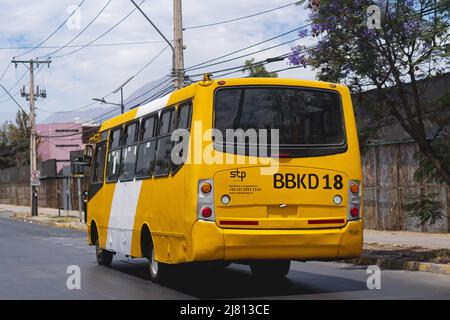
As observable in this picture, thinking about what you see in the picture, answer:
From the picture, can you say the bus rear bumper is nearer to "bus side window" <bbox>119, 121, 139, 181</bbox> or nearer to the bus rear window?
the bus rear window

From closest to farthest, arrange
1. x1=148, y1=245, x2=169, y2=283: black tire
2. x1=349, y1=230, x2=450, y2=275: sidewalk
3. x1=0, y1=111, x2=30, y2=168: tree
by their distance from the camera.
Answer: x1=148, y1=245, x2=169, y2=283: black tire < x1=349, y1=230, x2=450, y2=275: sidewalk < x1=0, y1=111, x2=30, y2=168: tree

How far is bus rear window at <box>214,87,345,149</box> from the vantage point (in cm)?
1027

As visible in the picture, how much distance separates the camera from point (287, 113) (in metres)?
10.5

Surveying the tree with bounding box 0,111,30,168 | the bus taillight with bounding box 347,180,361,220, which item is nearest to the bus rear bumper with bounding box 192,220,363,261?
the bus taillight with bounding box 347,180,361,220

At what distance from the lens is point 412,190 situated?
2170 cm

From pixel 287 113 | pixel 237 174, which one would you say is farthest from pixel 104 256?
pixel 287 113

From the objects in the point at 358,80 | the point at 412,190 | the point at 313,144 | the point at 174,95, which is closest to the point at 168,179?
the point at 174,95

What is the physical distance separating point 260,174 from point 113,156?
5273 mm

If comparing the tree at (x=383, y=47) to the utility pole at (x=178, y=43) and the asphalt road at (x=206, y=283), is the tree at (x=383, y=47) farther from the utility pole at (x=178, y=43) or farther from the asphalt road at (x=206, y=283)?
the utility pole at (x=178, y=43)

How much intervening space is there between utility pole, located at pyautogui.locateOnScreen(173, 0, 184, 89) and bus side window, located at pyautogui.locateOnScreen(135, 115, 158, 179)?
10.7 metres

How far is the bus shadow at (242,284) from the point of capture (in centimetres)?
1086

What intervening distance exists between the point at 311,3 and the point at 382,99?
7.83 ft
